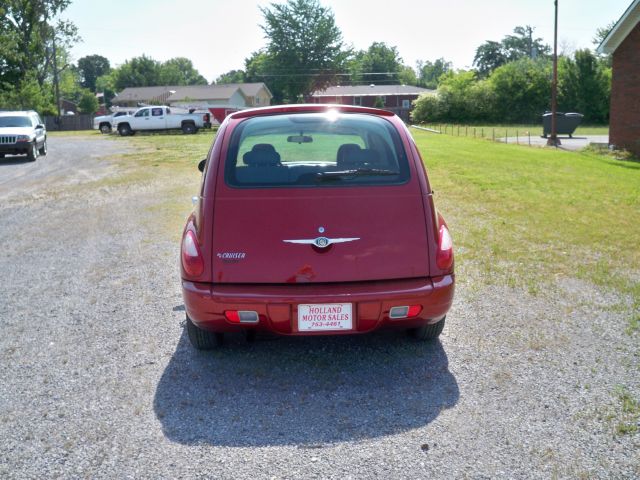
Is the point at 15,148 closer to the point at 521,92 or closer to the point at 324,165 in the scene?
the point at 324,165

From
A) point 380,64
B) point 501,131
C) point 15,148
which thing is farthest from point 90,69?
point 15,148

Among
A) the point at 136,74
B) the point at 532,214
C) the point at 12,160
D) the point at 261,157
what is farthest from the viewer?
the point at 136,74

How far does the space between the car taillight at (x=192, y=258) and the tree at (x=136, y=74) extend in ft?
364

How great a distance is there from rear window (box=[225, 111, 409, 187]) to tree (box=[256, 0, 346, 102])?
81929mm

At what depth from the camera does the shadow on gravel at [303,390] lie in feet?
11.6

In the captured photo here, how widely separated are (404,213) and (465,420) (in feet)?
4.24

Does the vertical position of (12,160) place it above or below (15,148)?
below

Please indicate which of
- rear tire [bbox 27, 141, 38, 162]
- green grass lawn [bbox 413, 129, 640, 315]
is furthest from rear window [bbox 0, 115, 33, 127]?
green grass lawn [bbox 413, 129, 640, 315]

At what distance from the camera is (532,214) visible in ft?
32.7

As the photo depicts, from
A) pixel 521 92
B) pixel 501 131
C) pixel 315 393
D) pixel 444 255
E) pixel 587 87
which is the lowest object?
pixel 315 393

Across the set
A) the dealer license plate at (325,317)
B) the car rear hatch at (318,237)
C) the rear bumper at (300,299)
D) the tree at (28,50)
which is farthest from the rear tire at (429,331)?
the tree at (28,50)

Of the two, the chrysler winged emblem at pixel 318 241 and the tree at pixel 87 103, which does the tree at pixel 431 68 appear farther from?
the chrysler winged emblem at pixel 318 241

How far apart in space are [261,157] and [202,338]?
4.26 feet

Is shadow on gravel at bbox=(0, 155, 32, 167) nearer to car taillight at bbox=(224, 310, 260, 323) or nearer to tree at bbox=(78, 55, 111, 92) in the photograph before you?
car taillight at bbox=(224, 310, 260, 323)
